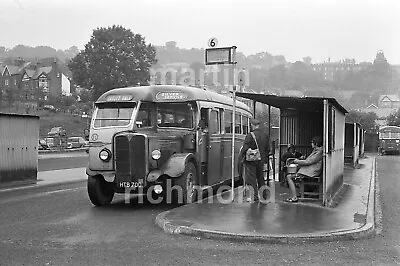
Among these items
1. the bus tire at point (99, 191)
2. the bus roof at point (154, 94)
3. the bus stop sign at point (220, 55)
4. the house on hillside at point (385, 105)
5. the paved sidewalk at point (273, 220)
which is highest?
the house on hillside at point (385, 105)

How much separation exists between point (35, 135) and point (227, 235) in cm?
1306

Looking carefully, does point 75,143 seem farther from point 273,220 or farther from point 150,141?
point 273,220

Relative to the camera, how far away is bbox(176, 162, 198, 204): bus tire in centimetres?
1206

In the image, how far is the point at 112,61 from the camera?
7888 centimetres

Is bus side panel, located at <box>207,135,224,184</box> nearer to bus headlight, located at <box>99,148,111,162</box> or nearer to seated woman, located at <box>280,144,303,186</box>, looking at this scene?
seated woman, located at <box>280,144,303,186</box>

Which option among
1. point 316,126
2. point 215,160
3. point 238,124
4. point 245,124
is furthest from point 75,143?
point 215,160

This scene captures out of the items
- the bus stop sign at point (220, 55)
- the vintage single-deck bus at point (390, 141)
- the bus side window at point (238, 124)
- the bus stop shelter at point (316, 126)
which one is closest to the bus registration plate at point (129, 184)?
the bus stop shelter at point (316, 126)

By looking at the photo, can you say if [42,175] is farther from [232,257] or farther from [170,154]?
[232,257]

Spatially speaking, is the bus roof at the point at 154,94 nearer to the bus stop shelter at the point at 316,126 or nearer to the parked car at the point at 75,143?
the bus stop shelter at the point at 316,126

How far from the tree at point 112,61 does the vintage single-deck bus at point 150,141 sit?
6384 centimetres

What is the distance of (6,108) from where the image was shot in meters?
67.6

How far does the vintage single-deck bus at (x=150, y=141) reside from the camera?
38.5ft

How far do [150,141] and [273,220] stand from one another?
11.2 ft

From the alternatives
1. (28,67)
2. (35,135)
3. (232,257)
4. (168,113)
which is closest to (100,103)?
(168,113)
